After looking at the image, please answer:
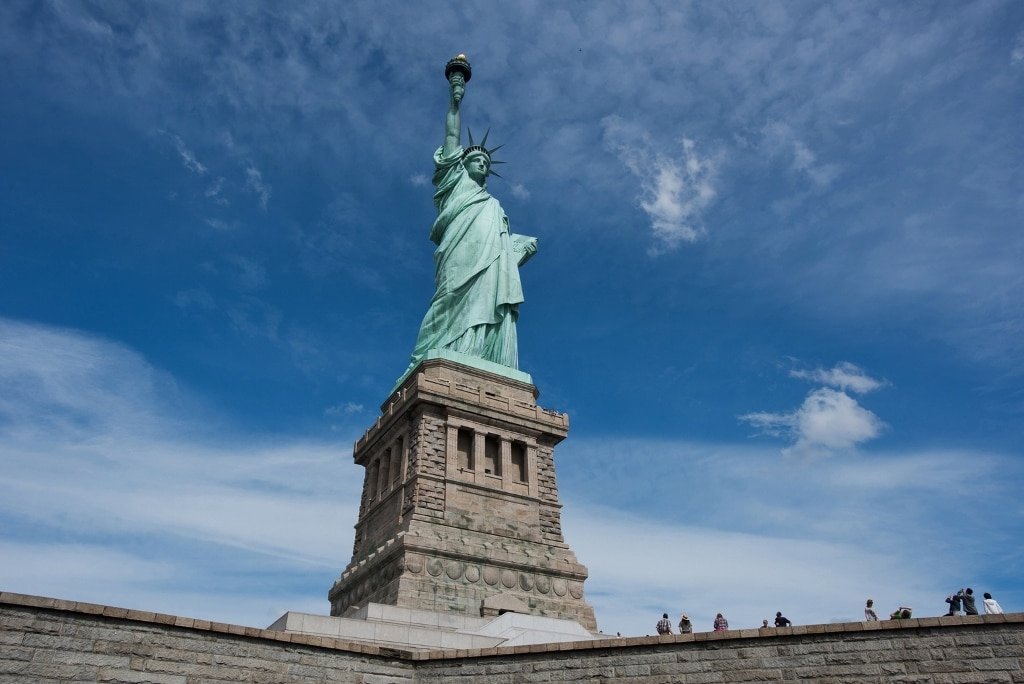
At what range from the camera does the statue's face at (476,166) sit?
3950 centimetres

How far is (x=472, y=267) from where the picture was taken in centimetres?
3553

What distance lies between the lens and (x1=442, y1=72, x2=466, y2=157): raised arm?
40.7 metres

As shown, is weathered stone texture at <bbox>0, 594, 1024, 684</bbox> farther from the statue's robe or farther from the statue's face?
the statue's face

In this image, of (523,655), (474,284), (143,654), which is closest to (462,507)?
(474,284)

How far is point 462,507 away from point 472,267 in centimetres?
1145

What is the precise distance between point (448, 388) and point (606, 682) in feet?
60.6

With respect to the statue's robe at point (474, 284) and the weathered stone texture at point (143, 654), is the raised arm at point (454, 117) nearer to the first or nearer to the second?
the statue's robe at point (474, 284)

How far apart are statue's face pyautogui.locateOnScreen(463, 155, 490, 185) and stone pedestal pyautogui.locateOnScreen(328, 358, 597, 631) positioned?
11.4 meters

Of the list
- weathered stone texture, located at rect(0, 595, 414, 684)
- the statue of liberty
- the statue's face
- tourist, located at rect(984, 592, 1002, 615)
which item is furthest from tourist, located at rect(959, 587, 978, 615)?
the statue's face

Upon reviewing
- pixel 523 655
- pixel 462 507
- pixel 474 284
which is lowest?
pixel 523 655

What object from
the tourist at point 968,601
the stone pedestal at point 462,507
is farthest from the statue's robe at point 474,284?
the tourist at point 968,601

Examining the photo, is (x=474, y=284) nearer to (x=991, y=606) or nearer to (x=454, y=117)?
(x=454, y=117)

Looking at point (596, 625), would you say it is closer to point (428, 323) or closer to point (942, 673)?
point (428, 323)

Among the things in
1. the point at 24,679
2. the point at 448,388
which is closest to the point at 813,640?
the point at 24,679
